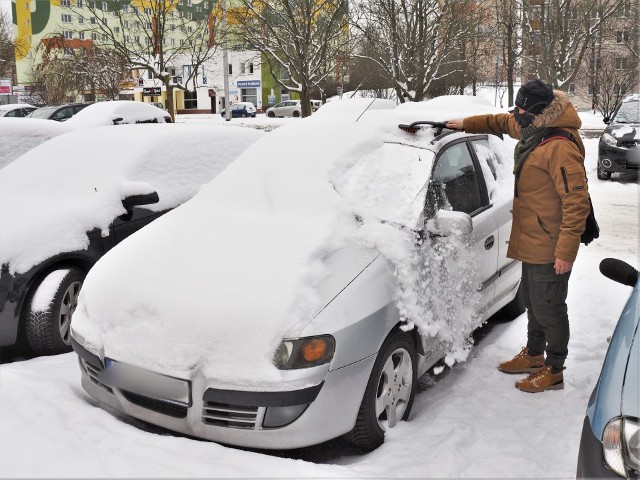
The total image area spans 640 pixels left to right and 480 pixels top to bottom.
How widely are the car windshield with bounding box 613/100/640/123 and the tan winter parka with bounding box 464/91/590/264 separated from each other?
10.1 m

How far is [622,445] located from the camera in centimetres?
207

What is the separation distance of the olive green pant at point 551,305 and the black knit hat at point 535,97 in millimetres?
927

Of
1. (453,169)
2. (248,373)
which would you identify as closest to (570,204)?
(453,169)

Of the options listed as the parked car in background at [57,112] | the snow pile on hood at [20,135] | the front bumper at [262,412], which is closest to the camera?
the front bumper at [262,412]

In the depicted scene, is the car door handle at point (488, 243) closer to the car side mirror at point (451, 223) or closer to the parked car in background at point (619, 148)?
the car side mirror at point (451, 223)

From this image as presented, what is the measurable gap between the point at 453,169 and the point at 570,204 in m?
0.78

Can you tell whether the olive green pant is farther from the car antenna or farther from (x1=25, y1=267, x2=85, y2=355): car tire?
(x1=25, y1=267, x2=85, y2=355): car tire

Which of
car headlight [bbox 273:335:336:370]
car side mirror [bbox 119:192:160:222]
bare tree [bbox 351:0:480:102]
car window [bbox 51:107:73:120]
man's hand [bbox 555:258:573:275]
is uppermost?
bare tree [bbox 351:0:480:102]

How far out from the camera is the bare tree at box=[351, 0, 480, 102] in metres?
17.3

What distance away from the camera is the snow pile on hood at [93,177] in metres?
4.48

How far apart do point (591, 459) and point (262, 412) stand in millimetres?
1327

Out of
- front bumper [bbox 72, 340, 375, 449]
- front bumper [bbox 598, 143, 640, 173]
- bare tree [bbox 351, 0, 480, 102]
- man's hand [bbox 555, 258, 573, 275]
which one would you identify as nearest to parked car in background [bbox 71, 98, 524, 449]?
front bumper [bbox 72, 340, 375, 449]

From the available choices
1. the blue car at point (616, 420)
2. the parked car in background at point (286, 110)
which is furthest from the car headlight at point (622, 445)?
the parked car in background at point (286, 110)

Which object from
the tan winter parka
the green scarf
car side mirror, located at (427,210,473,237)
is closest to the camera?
car side mirror, located at (427,210,473,237)
